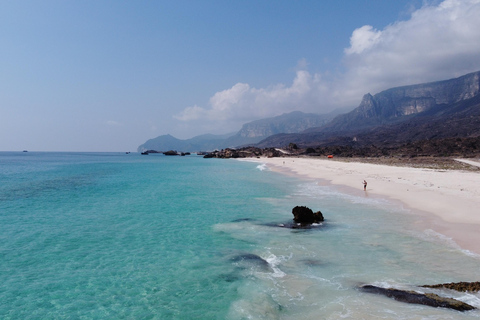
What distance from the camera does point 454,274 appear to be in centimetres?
1001

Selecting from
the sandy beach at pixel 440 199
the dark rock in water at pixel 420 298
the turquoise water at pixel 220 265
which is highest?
the sandy beach at pixel 440 199

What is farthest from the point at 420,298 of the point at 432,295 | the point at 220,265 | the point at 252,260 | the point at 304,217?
the point at 304,217

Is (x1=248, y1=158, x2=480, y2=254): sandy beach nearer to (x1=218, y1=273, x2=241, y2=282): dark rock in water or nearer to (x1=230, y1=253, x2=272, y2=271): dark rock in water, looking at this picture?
(x1=230, y1=253, x2=272, y2=271): dark rock in water

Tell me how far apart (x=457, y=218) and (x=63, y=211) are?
29592 millimetres

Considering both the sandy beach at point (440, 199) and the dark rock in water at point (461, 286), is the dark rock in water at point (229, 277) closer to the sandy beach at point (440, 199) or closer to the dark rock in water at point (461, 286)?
the dark rock in water at point (461, 286)

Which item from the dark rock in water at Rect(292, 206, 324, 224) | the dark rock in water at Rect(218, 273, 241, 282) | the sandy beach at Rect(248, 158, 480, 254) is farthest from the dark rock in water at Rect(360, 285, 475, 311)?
the dark rock in water at Rect(292, 206, 324, 224)

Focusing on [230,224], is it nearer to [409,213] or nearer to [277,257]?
[277,257]

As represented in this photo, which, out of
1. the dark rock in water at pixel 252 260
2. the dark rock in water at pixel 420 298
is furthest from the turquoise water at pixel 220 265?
the dark rock in water at pixel 420 298

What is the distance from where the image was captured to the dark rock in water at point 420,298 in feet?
25.6

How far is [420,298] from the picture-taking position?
830cm

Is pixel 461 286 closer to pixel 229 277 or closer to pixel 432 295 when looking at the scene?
pixel 432 295

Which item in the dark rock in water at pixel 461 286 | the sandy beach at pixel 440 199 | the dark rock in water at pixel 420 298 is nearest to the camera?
the dark rock in water at pixel 420 298

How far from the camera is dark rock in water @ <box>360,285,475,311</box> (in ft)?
25.6

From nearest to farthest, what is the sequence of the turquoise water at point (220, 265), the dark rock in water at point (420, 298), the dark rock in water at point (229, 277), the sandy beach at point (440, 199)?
1. the dark rock in water at point (420, 298)
2. the turquoise water at point (220, 265)
3. the dark rock in water at point (229, 277)
4. the sandy beach at point (440, 199)
